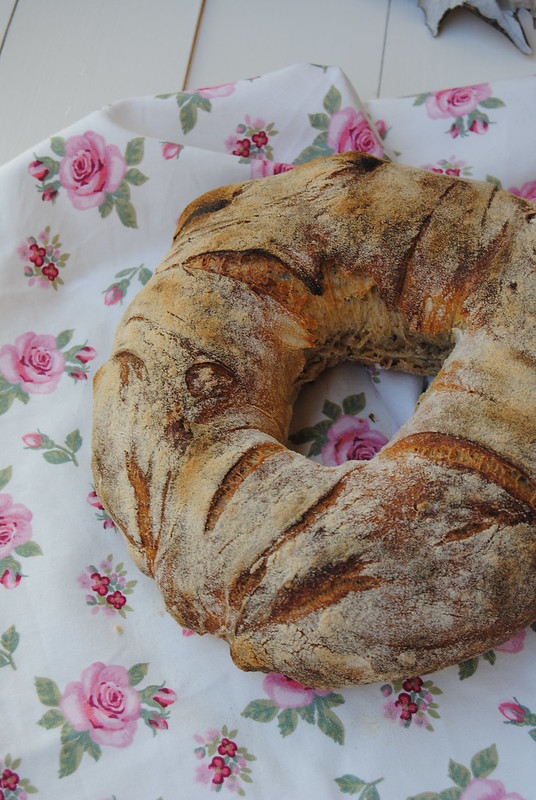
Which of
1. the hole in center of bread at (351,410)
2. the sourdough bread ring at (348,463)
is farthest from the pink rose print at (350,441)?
the sourdough bread ring at (348,463)

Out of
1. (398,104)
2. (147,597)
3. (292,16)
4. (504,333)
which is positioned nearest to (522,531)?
(504,333)

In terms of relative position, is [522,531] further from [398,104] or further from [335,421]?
[398,104]

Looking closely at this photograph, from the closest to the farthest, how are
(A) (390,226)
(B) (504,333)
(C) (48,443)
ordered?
(B) (504,333) < (A) (390,226) < (C) (48,443)

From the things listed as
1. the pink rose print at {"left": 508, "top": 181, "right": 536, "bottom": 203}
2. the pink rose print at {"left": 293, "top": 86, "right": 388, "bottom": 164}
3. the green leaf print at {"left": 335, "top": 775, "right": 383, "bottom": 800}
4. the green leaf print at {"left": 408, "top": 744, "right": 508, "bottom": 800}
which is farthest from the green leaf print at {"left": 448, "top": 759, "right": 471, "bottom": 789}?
the pink rose print at {"left": 293, "top": 86, "right": 388, "bottom": 164}

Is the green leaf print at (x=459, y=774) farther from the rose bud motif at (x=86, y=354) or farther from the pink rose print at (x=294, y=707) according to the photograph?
the rose bud motif at (x=86, y=354)

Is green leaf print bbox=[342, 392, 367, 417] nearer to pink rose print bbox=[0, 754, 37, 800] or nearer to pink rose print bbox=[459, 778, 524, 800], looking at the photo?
pink rose print bbox=[459, 778, 524, 800]

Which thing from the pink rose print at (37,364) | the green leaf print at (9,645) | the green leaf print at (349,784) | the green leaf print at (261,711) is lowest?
the green leaf print at (349,784)

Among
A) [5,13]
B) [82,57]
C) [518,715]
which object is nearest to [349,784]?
[518,715]
